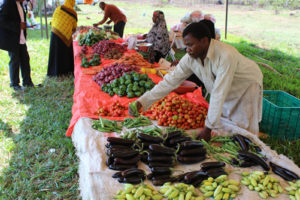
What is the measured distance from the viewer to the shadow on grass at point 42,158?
3117mm

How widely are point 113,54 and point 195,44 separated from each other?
4.16 meters

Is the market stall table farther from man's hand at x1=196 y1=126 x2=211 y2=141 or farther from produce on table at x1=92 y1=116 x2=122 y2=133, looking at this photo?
man's hand at x1=196 y1=126 x2=211 y2=141

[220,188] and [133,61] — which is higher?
[133,61]

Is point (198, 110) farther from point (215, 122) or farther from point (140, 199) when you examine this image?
point (140, 199)

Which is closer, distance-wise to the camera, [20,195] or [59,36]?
[20,195]

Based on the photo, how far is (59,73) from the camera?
7441 millimetres

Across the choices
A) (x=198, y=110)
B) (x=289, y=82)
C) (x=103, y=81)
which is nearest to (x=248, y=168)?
(x=198, y=110)

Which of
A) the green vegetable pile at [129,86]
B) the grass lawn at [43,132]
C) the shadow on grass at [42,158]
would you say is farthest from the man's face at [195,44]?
the shadow on grass at [42,158]

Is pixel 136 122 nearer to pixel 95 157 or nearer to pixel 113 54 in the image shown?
pixel 95 157

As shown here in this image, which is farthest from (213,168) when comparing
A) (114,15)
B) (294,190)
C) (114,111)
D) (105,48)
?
(114,15)

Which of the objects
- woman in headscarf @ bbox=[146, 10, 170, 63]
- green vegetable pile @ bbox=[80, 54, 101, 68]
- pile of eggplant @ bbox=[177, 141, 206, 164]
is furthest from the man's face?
woman in headscarf @ bbox=[146, 10, 170, 63]

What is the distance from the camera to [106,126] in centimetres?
323

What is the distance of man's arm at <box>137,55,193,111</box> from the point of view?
3334 mm

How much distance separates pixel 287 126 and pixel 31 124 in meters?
4.22
